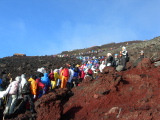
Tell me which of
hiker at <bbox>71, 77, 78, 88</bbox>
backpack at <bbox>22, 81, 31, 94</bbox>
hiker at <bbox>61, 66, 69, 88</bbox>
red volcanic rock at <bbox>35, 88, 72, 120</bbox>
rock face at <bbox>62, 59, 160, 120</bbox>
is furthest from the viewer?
hiker at <bbox>71, 77, 78, 88</bbox>

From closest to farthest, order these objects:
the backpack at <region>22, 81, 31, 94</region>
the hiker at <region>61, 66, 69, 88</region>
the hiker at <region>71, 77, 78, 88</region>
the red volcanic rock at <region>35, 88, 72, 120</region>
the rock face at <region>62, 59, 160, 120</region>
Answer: the rock face at <region>62, 59, 160, 120</region>
the red volcanic rock at <region>35, 88, 72, 120</region>
the backpack at <region>22, 81, 31, 94</region>
the hiker at <region>61, 66, 69, 88</region>
the hiker at <region>71, 77, 78, 88</region>

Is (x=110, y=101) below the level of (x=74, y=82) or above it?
below

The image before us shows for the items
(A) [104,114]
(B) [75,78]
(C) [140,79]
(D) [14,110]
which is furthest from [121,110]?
(B) [75,78]

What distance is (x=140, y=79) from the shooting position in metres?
8.87

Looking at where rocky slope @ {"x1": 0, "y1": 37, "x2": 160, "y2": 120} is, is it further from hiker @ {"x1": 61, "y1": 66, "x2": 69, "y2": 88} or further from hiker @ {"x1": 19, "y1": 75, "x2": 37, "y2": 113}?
hiker @ {"x1": 61, "y1": 66, "x2": 69, "y2": 88}

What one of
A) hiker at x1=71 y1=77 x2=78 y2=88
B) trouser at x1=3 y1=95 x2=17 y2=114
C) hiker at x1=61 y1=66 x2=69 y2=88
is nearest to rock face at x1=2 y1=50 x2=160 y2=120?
trouser at x1=3 y1=95 x2=17 y2=114

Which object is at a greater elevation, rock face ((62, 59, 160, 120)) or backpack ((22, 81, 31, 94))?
backpack ((22, 81, 31, 94))

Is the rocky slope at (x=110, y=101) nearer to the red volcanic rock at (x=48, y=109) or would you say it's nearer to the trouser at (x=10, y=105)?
the red volcanic rock at (x=48, y=109)

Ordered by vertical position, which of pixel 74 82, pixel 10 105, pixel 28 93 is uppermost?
pixel 28 93

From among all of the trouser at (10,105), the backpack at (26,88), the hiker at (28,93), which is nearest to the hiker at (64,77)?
the hiker at (28,93)

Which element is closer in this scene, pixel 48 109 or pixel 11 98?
pixel 48 109

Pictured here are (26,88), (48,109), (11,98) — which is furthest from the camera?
(11,98)

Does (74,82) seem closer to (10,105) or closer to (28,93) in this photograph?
(28,93)

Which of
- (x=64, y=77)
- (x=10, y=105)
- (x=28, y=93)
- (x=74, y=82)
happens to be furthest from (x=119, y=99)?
(x=74, y=82)
